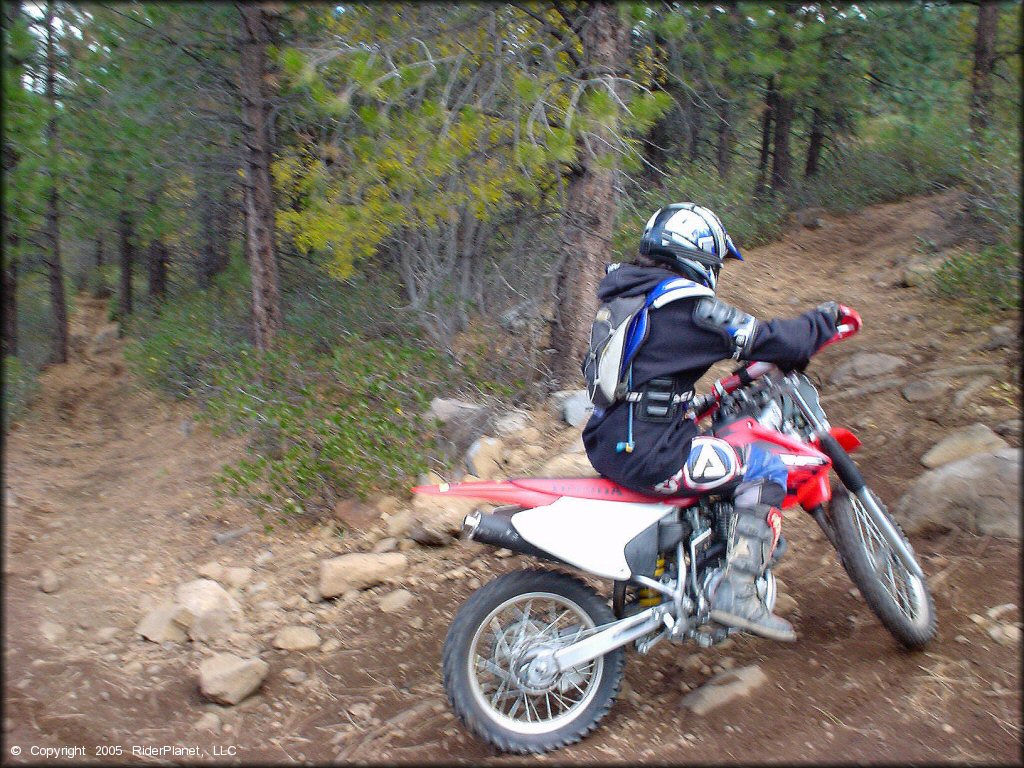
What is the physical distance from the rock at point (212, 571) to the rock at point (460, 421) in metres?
1.86

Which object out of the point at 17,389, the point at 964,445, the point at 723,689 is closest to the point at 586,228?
the point at 964,445

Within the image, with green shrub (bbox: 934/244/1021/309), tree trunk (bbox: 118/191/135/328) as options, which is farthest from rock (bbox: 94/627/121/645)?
tree trunk (bbox: 118/191/135/328)

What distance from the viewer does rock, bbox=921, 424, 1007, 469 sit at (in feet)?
17.1

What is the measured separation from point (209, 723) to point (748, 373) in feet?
9.51

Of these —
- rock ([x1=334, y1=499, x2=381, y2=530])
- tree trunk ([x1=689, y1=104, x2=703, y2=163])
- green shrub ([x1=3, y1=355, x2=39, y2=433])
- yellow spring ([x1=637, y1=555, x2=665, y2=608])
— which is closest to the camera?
yellow spring ([x1=637, y1=555, x2=665, y2=608])

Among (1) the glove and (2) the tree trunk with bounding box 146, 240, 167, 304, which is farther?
(2) the tree trunk with bounding box 146, 240, 167, 304

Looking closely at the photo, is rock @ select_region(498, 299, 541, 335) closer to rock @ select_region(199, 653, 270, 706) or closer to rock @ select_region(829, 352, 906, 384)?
rock @ select_region(829, 352, 906, 384)

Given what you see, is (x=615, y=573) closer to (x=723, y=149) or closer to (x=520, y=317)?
(x=520, y=317)

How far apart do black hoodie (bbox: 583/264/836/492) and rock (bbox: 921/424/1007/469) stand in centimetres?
256

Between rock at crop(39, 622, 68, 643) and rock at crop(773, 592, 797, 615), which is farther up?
rock at crop(773, 592, 797, 615)

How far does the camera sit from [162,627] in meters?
4.73

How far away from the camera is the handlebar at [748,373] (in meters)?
3.39

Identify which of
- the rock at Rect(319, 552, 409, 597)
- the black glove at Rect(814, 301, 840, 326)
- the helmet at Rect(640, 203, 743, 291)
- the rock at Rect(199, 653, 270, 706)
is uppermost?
the helmet at Rect(640, 203, 743, 291)

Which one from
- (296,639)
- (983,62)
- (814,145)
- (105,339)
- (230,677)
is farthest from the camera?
(105,339)
